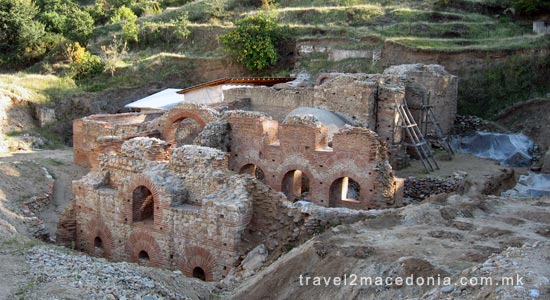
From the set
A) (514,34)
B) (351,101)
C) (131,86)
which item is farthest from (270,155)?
(514,34)

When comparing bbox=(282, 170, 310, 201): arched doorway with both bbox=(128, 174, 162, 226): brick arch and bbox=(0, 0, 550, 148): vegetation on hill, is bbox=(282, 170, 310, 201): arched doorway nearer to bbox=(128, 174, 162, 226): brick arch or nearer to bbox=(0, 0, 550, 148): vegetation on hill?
bbox=(128, 174, 162, 226): brick arch

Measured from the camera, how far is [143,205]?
13.0 meters

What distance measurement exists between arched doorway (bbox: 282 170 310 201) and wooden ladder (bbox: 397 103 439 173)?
4.06 metres

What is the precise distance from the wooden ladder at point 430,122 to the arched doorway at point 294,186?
6014mm

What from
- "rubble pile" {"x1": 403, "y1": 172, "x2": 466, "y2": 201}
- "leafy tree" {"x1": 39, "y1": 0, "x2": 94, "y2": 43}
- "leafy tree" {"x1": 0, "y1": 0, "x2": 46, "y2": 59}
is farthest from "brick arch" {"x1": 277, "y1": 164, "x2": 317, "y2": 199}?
"leafy tree" {"x1": 39, "y1": 0, "x2": 94, "y2": 43}

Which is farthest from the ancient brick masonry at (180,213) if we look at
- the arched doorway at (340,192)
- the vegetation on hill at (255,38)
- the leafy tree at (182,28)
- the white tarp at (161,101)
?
the leafy tree at (182,28)

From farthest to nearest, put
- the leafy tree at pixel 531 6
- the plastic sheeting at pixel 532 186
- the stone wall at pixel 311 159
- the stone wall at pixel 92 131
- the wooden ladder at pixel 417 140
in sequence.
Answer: the leafy tree at pixel 531 6
the stone wall at pixel 92 131
the wooden ladder at pixel 417 140
the plastic sheeting at pixel 532 186
the stone wall at pixel 311 159

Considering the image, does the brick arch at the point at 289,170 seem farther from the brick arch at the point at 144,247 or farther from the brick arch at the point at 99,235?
the brick arch at the point at 99,235

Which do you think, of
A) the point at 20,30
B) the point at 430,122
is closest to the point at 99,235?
the point at 430,122

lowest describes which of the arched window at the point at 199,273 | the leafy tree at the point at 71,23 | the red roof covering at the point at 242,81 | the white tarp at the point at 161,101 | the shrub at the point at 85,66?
the arched window at the point at 199,273

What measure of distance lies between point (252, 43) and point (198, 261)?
2107cm

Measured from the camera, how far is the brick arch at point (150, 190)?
12180 mm

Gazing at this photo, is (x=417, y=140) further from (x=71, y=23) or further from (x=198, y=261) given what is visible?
(x=71, y=23)

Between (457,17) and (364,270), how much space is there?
2854 cm
